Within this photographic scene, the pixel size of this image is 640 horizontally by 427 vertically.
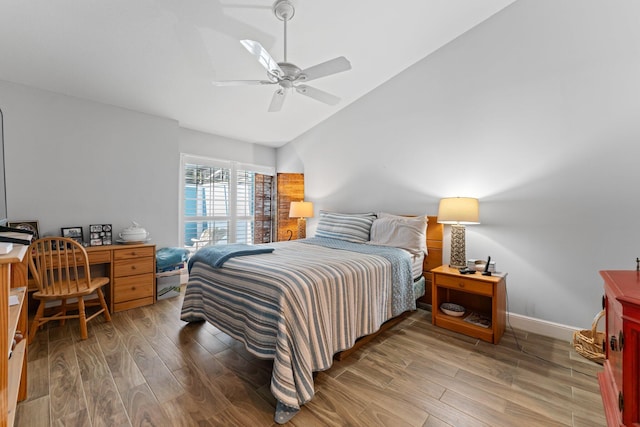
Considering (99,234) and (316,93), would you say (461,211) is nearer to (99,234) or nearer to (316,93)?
(316,93)

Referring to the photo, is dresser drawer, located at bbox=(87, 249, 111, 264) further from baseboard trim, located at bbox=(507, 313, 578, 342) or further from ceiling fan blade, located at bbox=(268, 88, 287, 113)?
baseboard trim, located at bbox=(507, 313, 578, 342)

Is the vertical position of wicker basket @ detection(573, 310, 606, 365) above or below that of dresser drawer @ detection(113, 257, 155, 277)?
below

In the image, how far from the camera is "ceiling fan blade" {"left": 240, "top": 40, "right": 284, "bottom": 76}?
171cm

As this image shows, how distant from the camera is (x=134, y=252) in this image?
9.71ft

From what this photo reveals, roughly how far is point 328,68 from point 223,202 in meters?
3.11

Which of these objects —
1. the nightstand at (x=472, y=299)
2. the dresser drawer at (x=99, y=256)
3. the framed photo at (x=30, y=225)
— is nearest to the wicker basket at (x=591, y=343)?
the nightstand at (x=472, y=299)

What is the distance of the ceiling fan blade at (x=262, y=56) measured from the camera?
5.60 feet

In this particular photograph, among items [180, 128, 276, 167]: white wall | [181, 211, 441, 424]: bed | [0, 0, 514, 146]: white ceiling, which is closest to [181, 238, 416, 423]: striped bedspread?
[181, 211, 441, 424]: bed

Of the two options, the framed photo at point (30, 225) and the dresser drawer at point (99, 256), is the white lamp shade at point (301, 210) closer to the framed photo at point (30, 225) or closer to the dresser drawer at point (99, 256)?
the dresser drawer at point (99, 256)

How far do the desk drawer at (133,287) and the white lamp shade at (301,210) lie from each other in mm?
2112

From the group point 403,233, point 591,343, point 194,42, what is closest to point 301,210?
point 403,233

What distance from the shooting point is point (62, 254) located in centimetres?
252

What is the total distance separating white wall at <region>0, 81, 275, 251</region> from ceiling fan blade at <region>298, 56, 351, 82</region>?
252 cm

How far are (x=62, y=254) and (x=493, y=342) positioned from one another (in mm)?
4042
